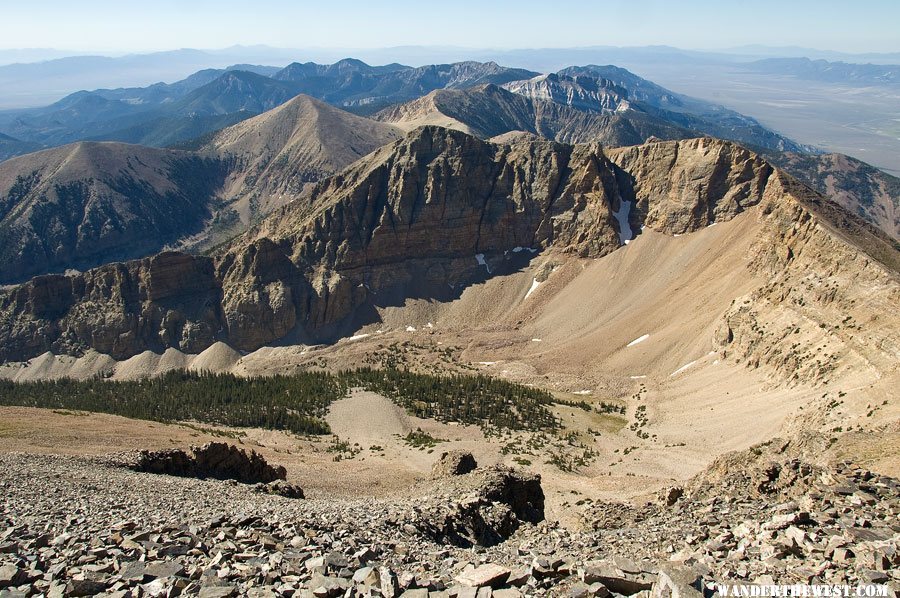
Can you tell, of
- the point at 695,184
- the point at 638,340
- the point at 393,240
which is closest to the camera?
the point at 638,340

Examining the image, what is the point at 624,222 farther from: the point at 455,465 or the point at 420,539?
the point at 420,539

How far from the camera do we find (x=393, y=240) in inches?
5133

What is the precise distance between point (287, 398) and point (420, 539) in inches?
2457

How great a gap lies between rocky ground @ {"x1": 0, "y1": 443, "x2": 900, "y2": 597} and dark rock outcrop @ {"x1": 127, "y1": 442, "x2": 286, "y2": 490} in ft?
7.63

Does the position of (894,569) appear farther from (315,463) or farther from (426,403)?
(426,403)

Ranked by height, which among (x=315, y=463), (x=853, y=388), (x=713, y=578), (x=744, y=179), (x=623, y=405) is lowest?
(x=623, y=405)

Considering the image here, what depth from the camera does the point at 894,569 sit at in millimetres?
15078

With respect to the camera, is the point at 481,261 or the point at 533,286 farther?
the point at 481,261

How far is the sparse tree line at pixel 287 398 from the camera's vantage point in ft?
249

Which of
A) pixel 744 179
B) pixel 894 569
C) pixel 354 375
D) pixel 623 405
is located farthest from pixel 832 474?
pixel 744 179

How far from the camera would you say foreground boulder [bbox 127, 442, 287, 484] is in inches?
1521

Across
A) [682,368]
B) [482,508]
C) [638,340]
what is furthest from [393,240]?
[482,508]

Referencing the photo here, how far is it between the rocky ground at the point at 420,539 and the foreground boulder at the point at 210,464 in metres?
2.33

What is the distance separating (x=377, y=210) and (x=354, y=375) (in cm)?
4976
